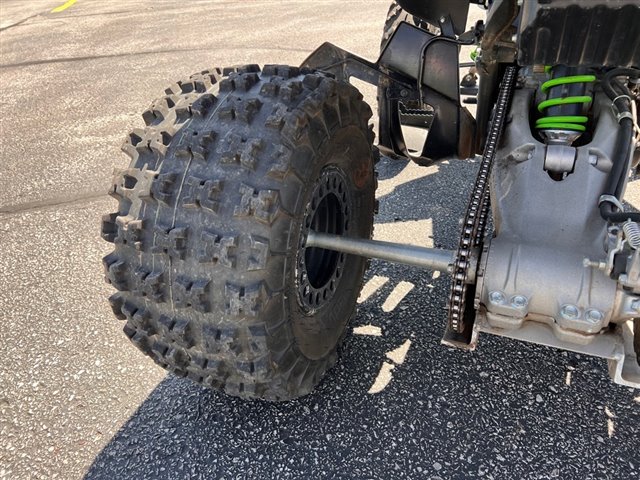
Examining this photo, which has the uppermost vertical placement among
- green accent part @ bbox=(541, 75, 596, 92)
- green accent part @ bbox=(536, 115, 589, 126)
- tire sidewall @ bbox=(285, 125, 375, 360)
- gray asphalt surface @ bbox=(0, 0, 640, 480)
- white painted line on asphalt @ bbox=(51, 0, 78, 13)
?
green accent part @ bbox=(541, 75, 596, 92)

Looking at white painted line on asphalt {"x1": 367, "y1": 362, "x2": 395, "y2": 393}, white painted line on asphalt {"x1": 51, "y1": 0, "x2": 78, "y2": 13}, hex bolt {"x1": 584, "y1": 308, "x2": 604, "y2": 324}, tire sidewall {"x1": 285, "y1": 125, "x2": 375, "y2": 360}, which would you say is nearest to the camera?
hex bolt {"x1": 584, "y1": 308, "x2": 604, "y2": 324}

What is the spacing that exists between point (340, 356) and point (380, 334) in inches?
10.8

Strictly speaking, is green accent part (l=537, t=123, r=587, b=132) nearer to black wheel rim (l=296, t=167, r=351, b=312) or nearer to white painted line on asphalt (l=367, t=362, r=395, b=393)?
black wheel rim (l=296, t=167, r=351, b=312)

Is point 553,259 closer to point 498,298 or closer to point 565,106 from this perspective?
point 498,298

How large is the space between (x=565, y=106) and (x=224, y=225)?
1474mm

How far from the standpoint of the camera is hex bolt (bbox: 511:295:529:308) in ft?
5.97

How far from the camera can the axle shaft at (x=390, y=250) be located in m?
2.05

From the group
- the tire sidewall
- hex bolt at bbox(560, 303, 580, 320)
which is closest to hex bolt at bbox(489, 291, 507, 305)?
hex bolt at bbox(560, 303, 580, 320)

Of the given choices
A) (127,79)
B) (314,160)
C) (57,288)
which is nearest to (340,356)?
(314,160)

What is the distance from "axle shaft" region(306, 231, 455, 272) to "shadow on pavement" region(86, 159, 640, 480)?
2.33ft

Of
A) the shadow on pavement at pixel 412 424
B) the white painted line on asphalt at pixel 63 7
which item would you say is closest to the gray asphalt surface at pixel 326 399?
the shadow on pavement at pixel 412 424

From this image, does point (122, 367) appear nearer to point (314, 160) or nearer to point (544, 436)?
point (314, 160)

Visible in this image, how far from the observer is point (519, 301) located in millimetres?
1823

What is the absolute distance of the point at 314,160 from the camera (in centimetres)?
195
